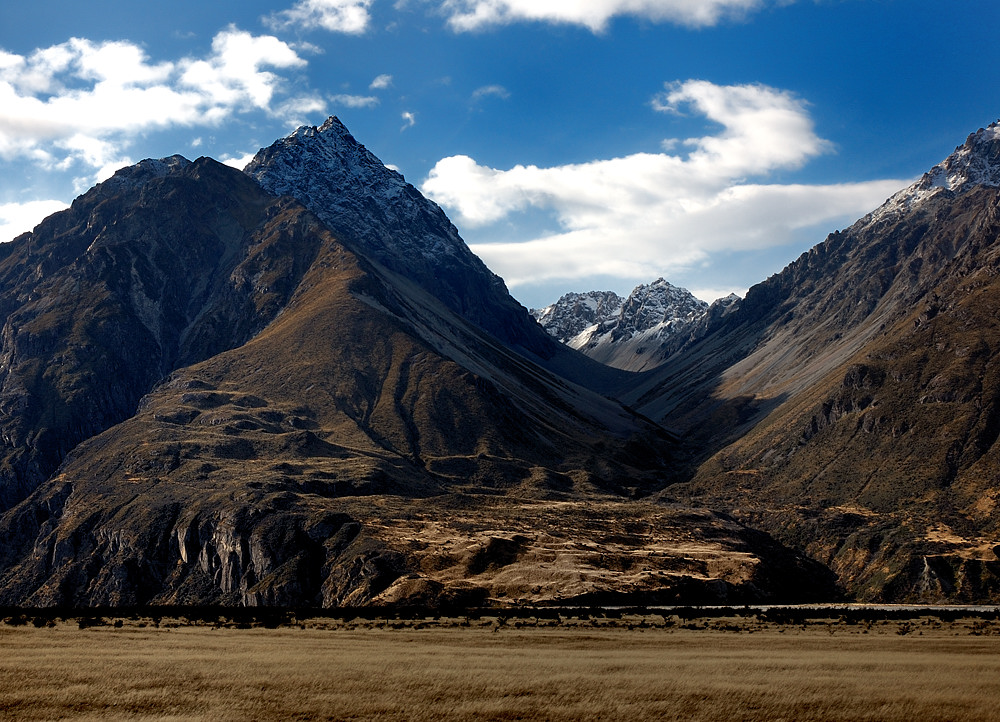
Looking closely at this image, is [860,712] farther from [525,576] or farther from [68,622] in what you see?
[525,576]

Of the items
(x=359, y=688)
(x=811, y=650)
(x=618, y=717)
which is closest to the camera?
(x=618, y=717)

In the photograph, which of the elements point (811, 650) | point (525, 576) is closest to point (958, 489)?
point (525, 576)

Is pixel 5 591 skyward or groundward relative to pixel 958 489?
groundward

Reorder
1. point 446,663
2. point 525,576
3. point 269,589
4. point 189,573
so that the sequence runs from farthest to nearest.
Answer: point 189,573 → point 269,589 → point 525,576 → point 446,663

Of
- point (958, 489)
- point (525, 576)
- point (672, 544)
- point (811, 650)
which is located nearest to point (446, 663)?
point (811, 650)

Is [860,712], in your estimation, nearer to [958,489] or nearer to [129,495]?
[958,489]

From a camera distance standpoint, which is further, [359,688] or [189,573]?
[189,573]
